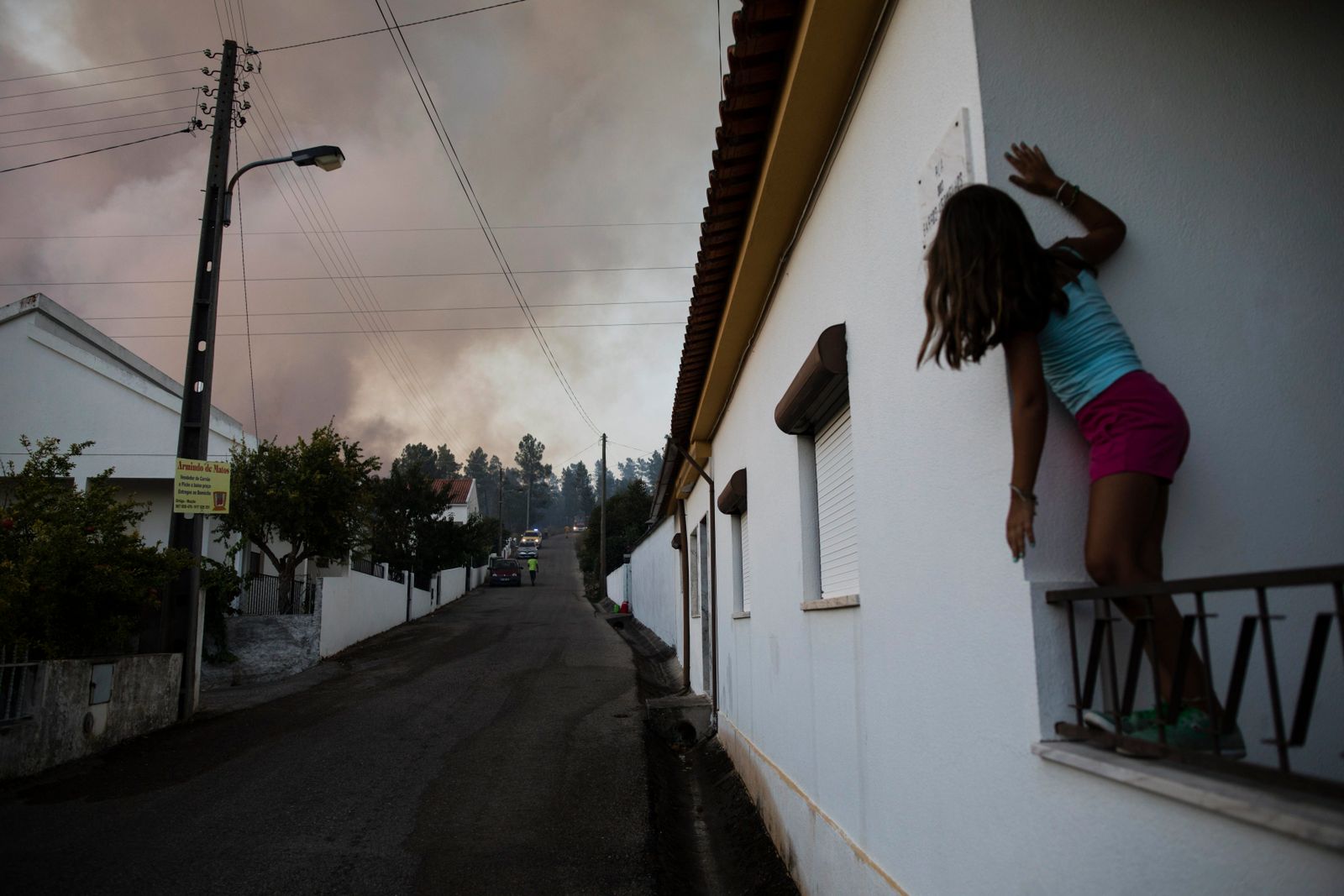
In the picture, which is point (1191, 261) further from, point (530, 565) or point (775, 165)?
point (530, 565)

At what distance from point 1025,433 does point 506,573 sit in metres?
44.6

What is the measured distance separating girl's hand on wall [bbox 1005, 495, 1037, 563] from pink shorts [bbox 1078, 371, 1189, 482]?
199mm

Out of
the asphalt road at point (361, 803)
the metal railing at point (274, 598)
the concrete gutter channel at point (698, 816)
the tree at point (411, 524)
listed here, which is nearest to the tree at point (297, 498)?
the metal railing at point (274, 598)

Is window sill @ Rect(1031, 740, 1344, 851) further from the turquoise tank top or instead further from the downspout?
the downspout

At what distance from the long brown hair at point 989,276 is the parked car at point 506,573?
44.5m

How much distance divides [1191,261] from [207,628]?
14.2m

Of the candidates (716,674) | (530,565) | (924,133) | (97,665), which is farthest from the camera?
(530,565)

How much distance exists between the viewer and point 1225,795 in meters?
1.58

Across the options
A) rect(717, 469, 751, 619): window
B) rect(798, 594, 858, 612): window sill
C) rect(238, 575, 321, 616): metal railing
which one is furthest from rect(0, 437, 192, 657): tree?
rect(798, 594, 858, 612): window sill

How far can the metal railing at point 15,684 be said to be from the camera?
664cm

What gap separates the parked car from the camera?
45.2 m

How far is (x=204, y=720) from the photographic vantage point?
9.67 meters

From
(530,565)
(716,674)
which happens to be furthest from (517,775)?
(530,565)

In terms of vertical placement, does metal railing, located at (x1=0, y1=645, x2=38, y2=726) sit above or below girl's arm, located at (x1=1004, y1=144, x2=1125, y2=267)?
below
